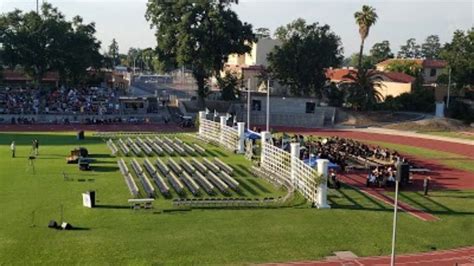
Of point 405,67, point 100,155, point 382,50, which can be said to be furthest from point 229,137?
point 382,50

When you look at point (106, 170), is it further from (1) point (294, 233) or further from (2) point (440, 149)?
(2) point (440, 149)

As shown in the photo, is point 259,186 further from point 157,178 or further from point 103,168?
point 103,168

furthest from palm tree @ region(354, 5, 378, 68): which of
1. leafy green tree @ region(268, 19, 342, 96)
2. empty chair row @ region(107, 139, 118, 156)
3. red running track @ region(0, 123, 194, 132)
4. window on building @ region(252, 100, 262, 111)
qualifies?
empty chair row @ region(107, 139, 118, 156)

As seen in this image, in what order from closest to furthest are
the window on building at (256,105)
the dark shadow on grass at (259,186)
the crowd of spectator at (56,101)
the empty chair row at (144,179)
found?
1. the empty chair row at (144,179)
2. the dark shadow on grass at (259,186)
3. the crowd of spectator at (56,101)
4. the window on building at (256,105)

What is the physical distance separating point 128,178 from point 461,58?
188 feet

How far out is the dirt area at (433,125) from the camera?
65.2 metres

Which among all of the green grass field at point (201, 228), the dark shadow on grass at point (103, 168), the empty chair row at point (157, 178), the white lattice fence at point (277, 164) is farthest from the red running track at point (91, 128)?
the green grass field at point (201, 228)

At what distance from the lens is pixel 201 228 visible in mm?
22719

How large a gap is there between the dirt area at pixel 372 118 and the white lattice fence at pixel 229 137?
1029 inches

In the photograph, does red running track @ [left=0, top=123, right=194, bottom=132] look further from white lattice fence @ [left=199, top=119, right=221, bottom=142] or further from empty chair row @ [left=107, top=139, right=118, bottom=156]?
empty chair row @ [left=107, top=139, right=118, bottom=156]

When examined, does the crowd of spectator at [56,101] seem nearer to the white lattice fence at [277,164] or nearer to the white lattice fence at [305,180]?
the white lattice fence at [277,164]

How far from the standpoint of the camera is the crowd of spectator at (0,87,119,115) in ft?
221

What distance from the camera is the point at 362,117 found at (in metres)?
69.9

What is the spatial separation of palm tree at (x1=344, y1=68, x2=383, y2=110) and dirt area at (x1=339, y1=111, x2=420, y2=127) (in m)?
1.54
